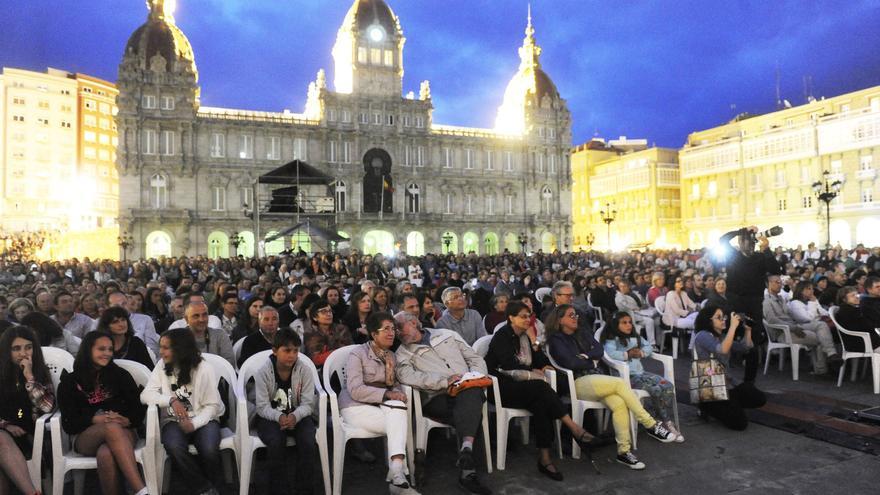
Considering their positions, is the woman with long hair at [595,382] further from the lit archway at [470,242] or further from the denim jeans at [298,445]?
the lit archway at [470,242]

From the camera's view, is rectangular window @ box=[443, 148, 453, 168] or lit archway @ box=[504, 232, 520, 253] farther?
lit archway @ box=[504, 232, 520, 253]

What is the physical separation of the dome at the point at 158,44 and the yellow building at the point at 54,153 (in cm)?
3337

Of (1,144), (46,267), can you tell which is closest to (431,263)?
(46,267)

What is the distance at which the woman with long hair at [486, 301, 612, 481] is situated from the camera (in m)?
5.15

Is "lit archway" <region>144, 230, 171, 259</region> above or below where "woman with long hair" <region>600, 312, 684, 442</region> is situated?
above

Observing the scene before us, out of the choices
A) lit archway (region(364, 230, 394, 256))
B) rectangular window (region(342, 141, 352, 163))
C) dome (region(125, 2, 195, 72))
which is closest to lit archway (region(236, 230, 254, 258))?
lit archway (region(364, 230, 394, 256))

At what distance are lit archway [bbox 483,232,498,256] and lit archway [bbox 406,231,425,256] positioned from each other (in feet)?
20.7

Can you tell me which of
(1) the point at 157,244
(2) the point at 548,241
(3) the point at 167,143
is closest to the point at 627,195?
(2) the point at 548,241

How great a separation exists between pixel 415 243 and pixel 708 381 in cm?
4610

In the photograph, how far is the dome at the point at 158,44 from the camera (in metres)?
46.2

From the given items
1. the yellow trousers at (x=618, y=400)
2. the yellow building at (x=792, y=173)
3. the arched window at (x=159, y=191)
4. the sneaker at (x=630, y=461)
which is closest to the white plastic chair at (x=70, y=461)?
the yellow trousers at (x=618, y=400)

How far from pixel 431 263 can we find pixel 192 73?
32.8 meters

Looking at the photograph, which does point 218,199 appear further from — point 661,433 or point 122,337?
point 661,433

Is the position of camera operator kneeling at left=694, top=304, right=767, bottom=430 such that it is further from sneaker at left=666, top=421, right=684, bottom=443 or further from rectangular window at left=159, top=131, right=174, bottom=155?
rectangular window at left=159, top=131, right=174, bottom=155
